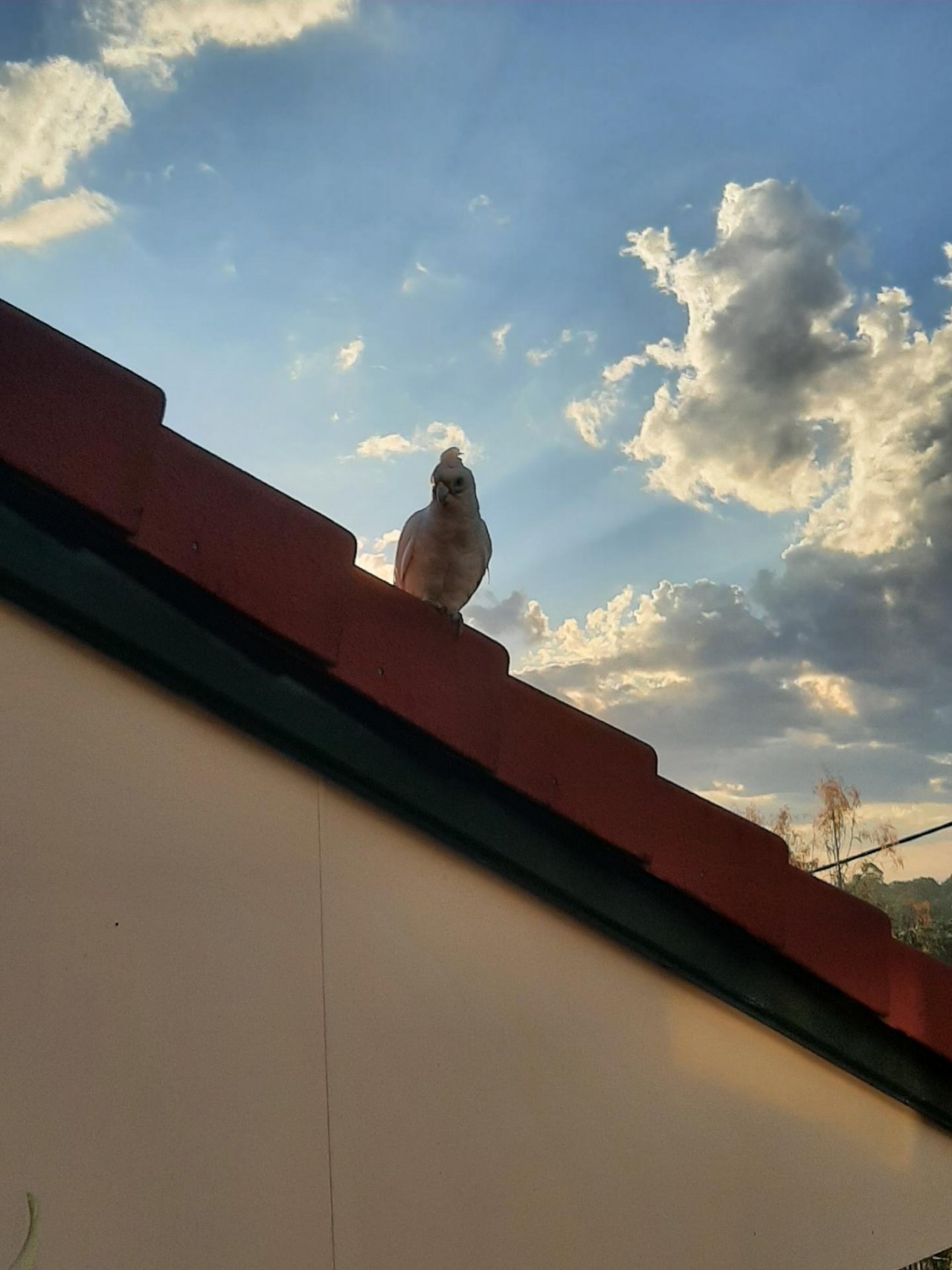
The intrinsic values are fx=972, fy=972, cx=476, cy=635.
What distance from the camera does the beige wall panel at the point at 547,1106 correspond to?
4.91 feet

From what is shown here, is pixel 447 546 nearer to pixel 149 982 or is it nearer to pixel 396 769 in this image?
pixel 396 769

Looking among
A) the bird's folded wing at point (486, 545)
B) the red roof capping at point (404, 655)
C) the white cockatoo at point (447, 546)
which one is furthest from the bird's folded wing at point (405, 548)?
the red roof capping at point (404, 655)

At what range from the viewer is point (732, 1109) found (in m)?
1.76

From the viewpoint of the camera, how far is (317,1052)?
147cm

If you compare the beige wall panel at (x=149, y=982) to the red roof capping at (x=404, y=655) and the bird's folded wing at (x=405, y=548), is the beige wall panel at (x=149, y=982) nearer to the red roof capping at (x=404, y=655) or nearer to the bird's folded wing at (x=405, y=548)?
the red roof capping at (x=404, y=655)

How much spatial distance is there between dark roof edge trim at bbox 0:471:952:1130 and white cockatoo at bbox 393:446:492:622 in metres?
1.51

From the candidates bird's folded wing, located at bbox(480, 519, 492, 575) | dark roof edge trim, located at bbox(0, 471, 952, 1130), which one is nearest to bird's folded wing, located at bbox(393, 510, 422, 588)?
bird's folded wing, located at bbox(480, 519, 492, 575)

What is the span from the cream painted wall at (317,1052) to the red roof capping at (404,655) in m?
0.19

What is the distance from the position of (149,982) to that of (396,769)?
1.60 feet

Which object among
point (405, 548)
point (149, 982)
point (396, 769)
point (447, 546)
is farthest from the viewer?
point (405, 548)

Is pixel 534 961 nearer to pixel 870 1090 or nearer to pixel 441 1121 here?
pixel 441 1121

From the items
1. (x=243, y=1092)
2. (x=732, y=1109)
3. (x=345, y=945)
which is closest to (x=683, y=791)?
(x=732, y=1109)

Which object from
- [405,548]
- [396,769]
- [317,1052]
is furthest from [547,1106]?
[405,548]

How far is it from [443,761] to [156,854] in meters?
0.48
